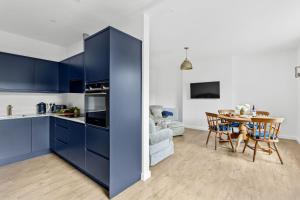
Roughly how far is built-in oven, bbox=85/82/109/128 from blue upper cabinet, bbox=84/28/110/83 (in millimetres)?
112

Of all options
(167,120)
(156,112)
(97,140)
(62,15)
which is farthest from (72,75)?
(167,120)

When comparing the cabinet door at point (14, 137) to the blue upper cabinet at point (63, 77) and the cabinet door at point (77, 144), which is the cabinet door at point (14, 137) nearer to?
the blue upper cabinet at point (63, 77)

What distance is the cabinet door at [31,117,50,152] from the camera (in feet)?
10.2

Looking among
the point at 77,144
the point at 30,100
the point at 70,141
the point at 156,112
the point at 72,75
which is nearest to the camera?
the point at 77,144

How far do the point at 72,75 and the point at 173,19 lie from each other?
2.46 meters

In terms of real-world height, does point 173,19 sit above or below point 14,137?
above

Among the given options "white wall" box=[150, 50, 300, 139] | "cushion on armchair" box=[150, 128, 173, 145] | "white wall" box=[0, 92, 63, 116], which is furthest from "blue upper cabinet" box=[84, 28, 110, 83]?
"white wall" box=[150, 50, 300, 139]

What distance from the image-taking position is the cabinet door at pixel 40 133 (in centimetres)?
309

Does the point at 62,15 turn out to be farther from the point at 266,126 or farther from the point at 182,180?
the point at 266,126

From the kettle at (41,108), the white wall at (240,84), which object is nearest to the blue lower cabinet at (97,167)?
the kettle at (41,108)

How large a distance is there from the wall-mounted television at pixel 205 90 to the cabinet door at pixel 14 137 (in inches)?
207

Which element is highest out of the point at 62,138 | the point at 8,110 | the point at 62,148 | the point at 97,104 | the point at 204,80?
the point at 204,80

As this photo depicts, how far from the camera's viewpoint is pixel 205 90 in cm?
561

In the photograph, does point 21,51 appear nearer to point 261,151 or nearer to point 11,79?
point 11,79
